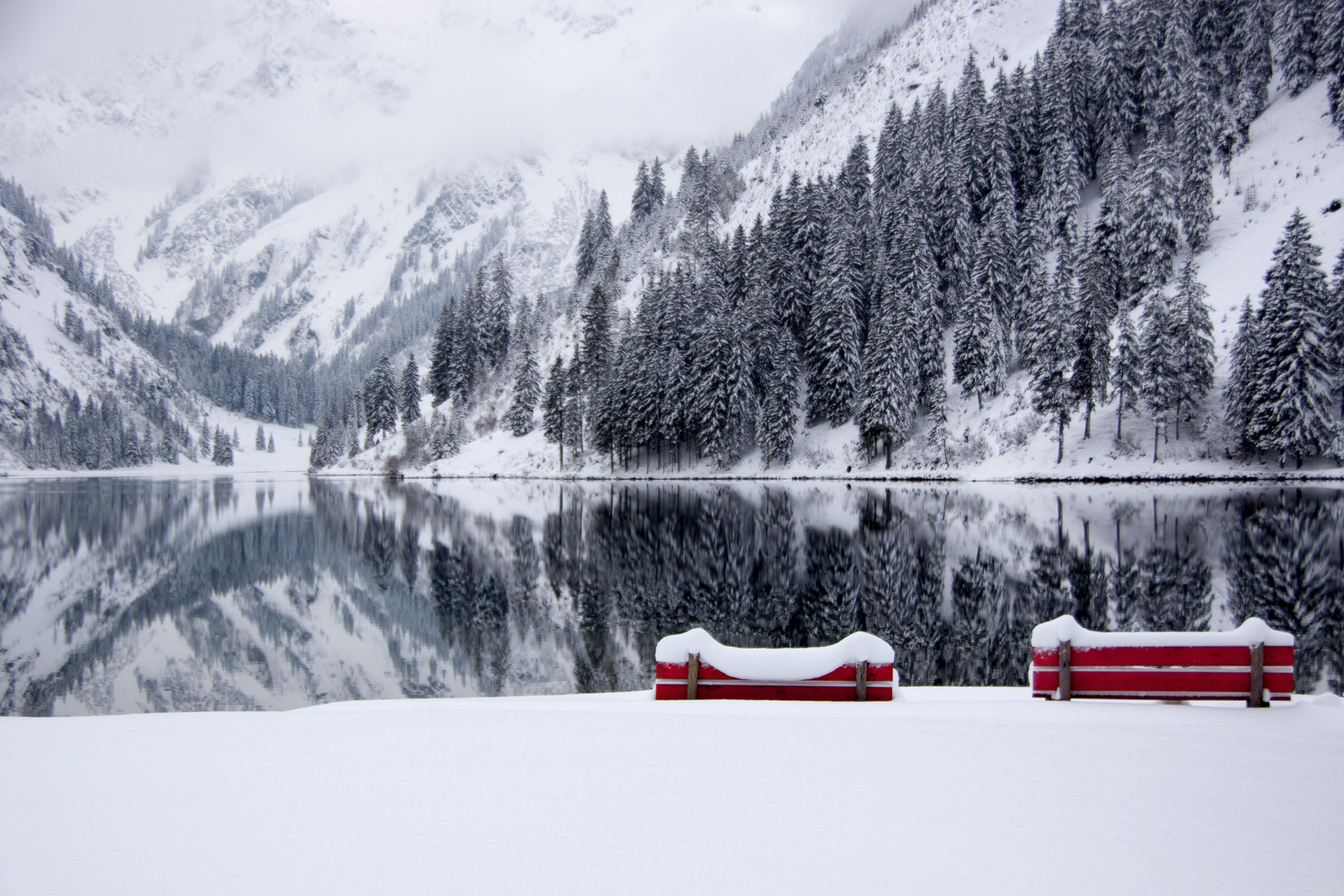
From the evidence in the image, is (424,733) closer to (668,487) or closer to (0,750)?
(0,750)

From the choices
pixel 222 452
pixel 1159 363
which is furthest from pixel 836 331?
pixel 222 452

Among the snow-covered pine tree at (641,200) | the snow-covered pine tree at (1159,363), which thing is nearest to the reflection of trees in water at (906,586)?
the snow-covered pine tree at (1159,363)

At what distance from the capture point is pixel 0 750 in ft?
21.2

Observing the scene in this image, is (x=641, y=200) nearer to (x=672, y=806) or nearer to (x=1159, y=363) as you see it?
(x=1159, y=363)

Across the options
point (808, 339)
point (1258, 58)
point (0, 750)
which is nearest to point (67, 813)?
point (0, 750)

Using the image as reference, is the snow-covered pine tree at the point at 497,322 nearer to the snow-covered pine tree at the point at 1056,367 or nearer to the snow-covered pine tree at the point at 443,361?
the snow-covered pine tree at the point at 443,361

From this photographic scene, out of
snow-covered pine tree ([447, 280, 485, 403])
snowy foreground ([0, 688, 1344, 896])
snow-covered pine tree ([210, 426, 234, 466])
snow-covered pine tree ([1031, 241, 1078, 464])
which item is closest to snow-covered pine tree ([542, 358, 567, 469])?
snow-covered pine tree ([447, 280, 485, 403])

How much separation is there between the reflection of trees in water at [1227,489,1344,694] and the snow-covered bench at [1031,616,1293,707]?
14.7ft

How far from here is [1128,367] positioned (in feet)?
161

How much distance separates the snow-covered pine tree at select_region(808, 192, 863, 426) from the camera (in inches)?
2496

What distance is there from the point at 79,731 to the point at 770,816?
711 centimetres

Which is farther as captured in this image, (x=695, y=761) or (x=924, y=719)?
(x=924, y=719)

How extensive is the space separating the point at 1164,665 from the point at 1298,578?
13886 mm

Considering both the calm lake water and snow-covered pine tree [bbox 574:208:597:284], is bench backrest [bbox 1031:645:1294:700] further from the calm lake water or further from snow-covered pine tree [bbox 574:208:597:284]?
snow-covered pine tree [bbox 574:208:597:284]
